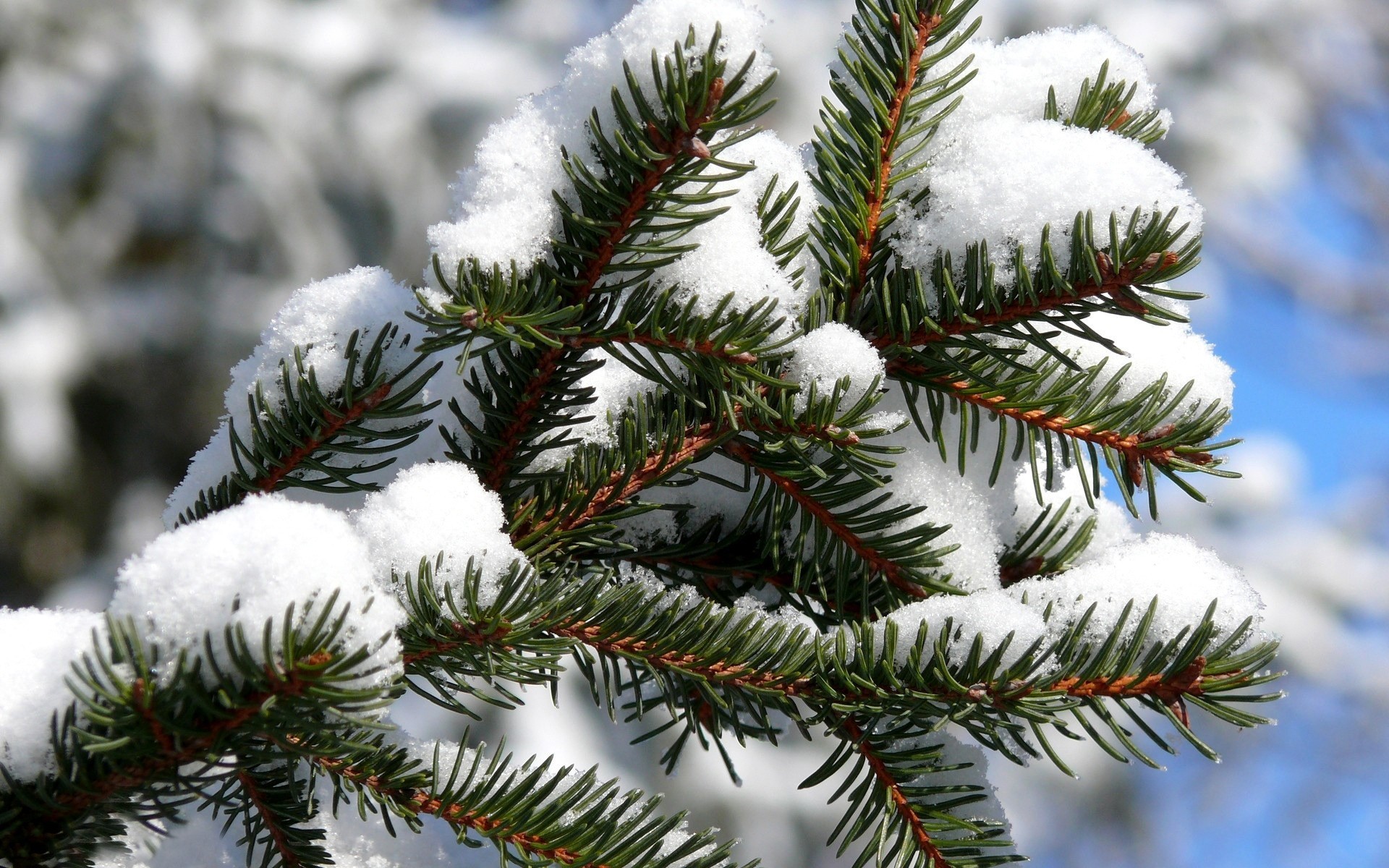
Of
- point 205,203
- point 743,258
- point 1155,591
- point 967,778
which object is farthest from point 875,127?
point 205,203

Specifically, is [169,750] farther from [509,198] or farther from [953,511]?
[953,511]

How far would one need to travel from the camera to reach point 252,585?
1.40ft

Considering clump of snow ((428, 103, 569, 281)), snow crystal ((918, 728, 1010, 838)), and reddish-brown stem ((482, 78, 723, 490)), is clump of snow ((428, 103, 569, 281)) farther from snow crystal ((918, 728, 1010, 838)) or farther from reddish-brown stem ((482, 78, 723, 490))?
snow crystal ((918, 728, 1010, 838))

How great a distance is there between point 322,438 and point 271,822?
0.23m

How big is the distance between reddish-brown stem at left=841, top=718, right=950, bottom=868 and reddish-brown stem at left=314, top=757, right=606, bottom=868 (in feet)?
0.62

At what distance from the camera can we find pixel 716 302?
22.5 inches

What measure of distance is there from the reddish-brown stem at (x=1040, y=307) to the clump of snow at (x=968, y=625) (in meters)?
0.16

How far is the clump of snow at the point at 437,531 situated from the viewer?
533 millimetres

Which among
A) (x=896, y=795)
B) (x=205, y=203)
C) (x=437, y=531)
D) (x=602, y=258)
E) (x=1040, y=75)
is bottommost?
(x=896, y=795)

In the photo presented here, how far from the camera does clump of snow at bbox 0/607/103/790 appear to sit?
455 millimetres

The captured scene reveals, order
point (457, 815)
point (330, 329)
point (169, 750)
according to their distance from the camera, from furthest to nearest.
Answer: point (330, 329)
point (457, 815)
point (169, 750)

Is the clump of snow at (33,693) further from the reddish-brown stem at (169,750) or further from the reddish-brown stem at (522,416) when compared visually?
the reddish-brown stem at (522,416)

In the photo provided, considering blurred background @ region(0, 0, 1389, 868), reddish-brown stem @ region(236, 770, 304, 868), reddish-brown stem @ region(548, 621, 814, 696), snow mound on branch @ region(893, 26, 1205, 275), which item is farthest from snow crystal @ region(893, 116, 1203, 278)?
blurred background @ region(0, 0, 1389, 868)

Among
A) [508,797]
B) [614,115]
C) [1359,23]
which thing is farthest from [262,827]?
[1359,23]
